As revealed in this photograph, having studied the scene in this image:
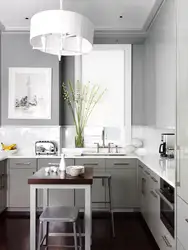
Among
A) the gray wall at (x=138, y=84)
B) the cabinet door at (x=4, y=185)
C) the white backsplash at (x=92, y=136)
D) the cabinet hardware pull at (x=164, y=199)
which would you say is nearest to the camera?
the cabinet hardware pull at (x=164, y=199)

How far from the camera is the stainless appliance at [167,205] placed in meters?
3.05

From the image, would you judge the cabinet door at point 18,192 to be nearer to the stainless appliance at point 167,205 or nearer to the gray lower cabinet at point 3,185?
the gray lower cabinet at point 3,185

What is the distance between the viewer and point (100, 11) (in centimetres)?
525

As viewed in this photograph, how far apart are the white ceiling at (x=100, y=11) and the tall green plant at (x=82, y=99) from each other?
111 cm

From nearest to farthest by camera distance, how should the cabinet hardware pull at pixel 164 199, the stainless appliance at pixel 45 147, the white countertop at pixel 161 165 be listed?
1. the cabinet hardware pull at pixel 164 199
2. the white countertop at pixel 161 165
3. the stainless appliance at pixel 45 147

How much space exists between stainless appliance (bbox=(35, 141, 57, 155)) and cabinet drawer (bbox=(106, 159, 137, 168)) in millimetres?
1084

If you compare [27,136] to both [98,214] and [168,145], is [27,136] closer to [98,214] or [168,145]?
[98,214]

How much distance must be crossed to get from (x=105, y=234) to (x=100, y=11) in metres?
3.28

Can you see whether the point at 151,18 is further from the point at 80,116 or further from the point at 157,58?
the point at 80,116

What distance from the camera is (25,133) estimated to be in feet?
20.6

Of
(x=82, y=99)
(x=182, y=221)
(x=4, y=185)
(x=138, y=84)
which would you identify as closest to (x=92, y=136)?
(x=82, y=99)

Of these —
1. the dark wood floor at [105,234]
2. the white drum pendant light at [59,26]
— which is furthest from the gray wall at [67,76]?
the white drum pendant light at [59,26]

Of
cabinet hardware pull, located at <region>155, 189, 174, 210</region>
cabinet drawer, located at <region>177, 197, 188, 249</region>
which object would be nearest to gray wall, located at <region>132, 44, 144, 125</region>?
cabinet hardware pull, located at <region>155, 189, 174, 210</region>

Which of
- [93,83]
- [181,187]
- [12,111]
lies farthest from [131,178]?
[181,187]
